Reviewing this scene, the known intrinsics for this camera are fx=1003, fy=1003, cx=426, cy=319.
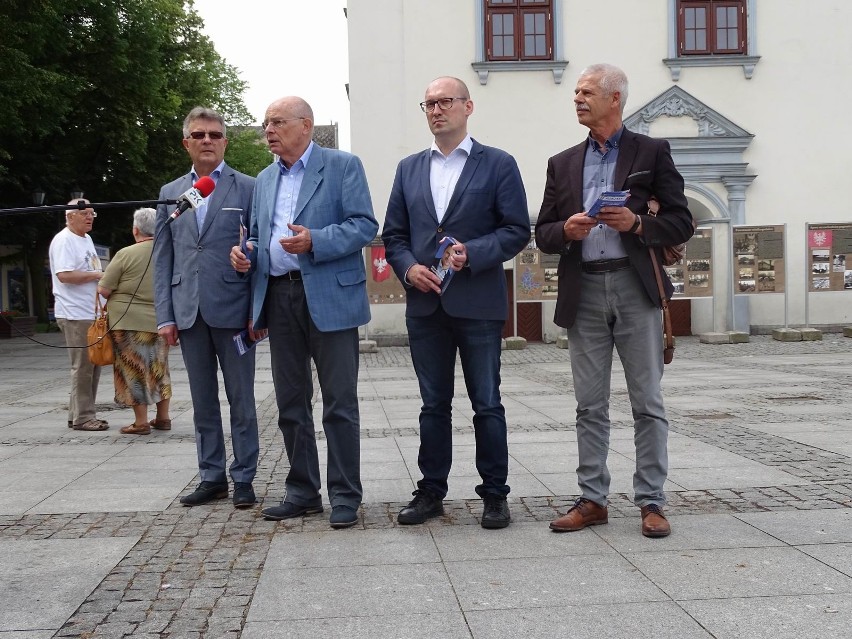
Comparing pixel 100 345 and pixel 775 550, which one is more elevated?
pixel 100 345

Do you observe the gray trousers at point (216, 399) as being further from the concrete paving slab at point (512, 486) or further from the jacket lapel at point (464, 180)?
the jacket lapel at point (464, 180)

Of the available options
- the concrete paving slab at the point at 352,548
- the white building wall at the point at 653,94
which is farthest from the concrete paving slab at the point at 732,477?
the white building wall at the point at 653,94

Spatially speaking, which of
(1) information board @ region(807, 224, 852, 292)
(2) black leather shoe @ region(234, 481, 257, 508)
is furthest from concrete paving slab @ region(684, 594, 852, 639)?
(1) information board @ region(807, 224, 852, 292)

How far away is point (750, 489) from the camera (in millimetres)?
5668

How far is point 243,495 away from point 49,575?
1.47 m

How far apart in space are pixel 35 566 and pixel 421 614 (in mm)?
1859

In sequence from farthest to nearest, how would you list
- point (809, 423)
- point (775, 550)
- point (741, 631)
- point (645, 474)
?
point (809, 423) → point (645, 474) → point (775, 550) → point (741, 631)

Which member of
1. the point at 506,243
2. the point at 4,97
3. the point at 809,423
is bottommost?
the point at 809,423

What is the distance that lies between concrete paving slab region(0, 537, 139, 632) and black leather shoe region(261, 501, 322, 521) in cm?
70

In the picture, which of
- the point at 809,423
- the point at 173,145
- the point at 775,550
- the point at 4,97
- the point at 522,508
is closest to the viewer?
the point at 775,550

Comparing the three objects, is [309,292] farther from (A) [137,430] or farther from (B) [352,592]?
(A) [137,430]

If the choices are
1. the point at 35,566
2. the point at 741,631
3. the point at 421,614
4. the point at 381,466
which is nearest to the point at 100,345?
the point at 381,466

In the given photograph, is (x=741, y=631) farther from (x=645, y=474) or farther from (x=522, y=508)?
(x=522, y=508)

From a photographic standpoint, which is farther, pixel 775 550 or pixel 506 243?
pixel 506 243
